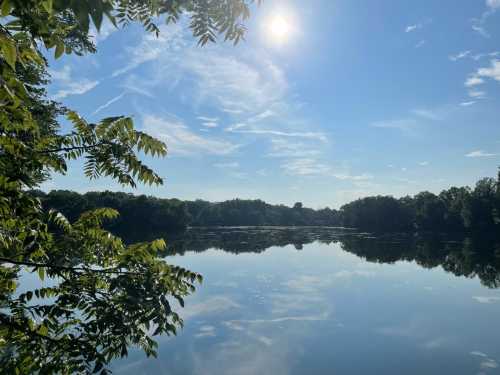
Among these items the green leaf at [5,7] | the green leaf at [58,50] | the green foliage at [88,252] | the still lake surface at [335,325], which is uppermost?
the green leaf at [58,50]

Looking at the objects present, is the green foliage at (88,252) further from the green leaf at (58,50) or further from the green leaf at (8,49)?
the green leaf at (8,49)

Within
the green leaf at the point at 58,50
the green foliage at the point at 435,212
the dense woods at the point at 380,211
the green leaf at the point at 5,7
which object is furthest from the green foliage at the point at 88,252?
the green foliage at the point at 435,212

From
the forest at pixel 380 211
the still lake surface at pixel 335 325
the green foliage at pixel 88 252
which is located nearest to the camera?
the green foliage at pixel 88 252

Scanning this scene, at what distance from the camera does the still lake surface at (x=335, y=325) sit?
12555 mm

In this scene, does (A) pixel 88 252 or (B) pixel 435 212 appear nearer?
(A) pixel 88 252

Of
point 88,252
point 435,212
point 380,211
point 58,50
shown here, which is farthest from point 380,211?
A: point 58,50

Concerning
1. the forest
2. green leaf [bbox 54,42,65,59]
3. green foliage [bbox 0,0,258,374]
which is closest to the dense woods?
the forest

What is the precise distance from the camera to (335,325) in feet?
54.7

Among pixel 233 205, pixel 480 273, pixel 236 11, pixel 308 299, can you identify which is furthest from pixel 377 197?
pixel 236 11

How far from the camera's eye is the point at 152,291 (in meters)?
3.62

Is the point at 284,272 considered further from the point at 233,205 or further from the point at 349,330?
the point at 233,205

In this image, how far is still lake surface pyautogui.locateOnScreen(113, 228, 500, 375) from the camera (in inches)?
494

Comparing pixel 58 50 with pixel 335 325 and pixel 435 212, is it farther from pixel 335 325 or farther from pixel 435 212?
pixel 435 212

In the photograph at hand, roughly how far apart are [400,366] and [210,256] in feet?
106
